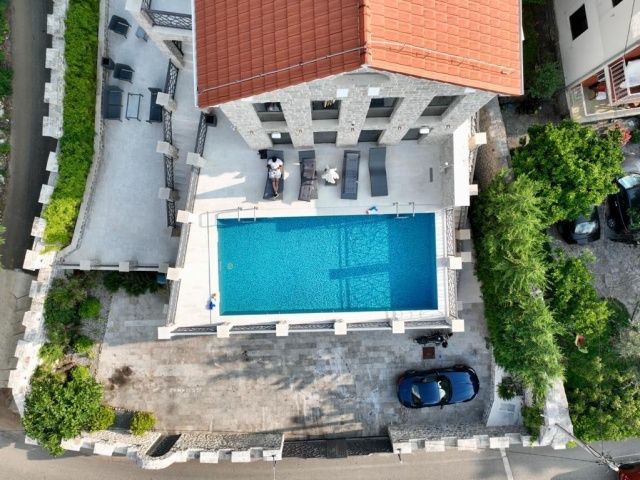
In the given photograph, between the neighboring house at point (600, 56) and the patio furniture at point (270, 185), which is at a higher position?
the neighboring house at point (600, 56)

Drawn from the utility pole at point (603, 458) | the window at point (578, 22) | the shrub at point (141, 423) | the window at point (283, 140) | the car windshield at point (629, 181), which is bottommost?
the utility pole at point (603, 458)

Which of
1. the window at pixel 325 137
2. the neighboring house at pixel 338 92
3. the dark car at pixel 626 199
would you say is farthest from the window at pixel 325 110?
the dark car at pixel 626 199

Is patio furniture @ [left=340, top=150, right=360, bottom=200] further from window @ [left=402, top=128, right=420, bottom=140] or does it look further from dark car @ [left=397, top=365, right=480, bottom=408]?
dark car @ [left=397, top=365, right=480, bottom=408]

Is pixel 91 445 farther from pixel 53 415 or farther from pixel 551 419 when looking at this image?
pixel 551 419

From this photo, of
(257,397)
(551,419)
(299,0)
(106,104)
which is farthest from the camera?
(257,397)

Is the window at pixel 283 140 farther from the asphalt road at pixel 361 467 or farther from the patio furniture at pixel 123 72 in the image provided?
the asphalt road at pixel 361 467

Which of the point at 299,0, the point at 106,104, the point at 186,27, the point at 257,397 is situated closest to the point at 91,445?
the point at 257,397

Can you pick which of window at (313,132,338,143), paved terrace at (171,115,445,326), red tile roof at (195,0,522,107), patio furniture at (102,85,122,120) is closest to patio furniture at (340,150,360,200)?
paved terrace at (171,115,445,326)

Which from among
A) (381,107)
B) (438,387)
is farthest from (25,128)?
(438,387)
